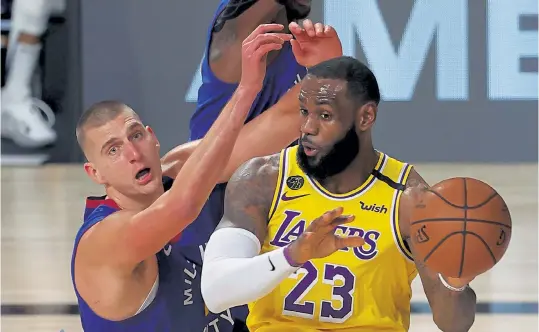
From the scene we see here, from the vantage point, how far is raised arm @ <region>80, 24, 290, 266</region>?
353 cm

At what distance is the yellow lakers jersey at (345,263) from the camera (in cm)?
347

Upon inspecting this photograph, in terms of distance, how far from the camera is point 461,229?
326cm

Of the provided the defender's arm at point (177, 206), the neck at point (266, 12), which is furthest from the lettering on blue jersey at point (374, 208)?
the neck at point (266, 12)

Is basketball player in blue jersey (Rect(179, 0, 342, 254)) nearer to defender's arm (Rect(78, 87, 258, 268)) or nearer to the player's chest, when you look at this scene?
defender's arm (Rect(78, 87, 258, 268))

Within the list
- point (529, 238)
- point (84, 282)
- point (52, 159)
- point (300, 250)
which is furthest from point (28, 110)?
point (300, 250)

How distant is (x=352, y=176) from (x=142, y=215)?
69cm

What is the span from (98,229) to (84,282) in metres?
0.19

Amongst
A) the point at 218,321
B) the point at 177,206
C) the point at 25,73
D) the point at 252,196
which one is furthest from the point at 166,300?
the point at 25,73

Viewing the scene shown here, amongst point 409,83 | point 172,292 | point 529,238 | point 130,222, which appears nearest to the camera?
point 130,222

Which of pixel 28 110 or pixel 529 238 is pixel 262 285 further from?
pixel 28 110

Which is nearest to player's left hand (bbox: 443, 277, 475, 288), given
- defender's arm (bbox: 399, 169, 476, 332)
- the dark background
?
defender's arm (bbox: 399, 169, 476, 332)

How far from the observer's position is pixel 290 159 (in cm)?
360

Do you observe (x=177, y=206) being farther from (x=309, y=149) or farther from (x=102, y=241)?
(x=309, y=149)

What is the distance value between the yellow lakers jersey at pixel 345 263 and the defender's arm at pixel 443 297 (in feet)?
0.10
